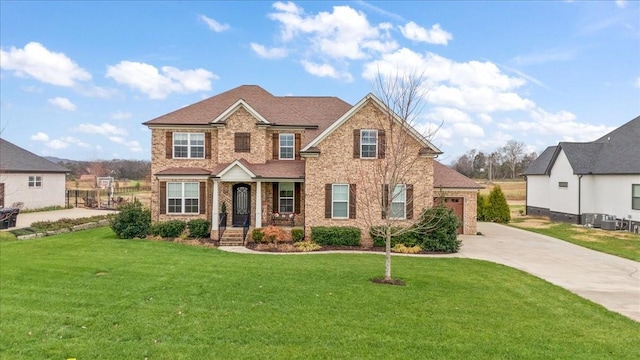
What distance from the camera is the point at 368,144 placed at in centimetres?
1827

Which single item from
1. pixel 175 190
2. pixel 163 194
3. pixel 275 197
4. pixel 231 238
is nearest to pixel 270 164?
pixel 275 197

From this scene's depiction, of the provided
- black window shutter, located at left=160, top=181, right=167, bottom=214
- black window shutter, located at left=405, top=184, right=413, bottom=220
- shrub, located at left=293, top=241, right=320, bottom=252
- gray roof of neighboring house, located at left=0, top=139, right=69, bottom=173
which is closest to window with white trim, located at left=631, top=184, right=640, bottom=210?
black window shutter, located at left=405, top=184, right=413, bottom=220

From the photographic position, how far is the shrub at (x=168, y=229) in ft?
61.8

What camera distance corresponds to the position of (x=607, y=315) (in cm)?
855

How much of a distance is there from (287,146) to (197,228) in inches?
264

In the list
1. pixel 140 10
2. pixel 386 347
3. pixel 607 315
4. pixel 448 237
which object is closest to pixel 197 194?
pixel 140 10

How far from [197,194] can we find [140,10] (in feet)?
35.0

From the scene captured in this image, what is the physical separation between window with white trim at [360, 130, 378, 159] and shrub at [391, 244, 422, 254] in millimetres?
4558

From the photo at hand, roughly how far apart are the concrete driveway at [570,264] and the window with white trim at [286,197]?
9.24m

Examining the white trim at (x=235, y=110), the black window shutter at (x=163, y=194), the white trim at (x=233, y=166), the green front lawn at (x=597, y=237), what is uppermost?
the white trim at (x=235, y=110)

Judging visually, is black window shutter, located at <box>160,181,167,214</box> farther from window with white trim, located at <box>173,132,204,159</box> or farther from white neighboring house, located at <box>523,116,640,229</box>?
white neighboring house, located at <box>523,116,640,229</box>

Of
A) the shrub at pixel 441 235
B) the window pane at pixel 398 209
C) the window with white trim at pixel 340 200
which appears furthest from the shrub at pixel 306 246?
the shrub at pixel 441 235

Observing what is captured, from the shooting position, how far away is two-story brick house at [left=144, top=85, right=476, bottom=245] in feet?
59.8

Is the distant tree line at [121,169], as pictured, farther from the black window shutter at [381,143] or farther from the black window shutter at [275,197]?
the black window shutter at [381,143]
